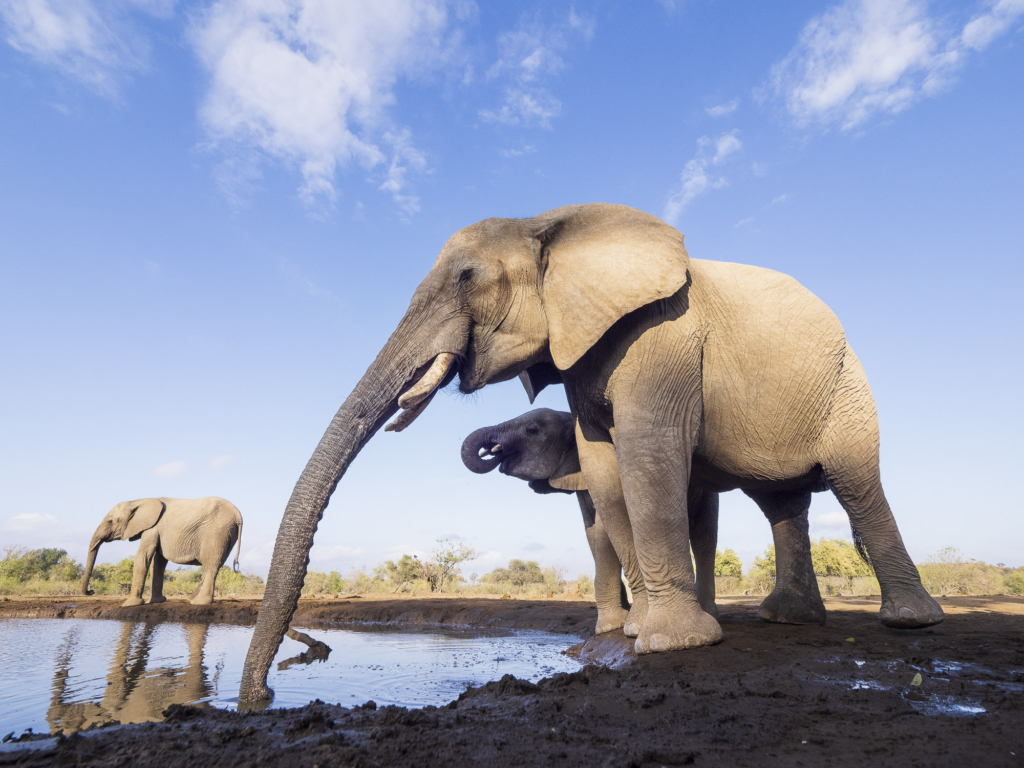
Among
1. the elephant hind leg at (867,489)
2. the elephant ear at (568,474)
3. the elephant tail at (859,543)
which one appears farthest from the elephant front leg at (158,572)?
the elephant hind leg at (867,489)

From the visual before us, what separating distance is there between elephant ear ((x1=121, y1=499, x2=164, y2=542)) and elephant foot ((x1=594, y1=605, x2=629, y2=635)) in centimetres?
1491

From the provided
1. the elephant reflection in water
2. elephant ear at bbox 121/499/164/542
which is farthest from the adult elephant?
elephant ear at bbox 121/499/164/542

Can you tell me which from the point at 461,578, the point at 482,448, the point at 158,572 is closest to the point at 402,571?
the point at 461,578

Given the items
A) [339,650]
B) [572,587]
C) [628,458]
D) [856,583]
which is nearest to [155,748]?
[628,458]

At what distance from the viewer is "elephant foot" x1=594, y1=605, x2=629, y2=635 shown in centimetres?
579

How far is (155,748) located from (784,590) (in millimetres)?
5112

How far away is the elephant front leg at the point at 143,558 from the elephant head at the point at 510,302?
14.4m

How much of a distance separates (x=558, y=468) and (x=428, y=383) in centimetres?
296

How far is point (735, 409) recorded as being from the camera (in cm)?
470

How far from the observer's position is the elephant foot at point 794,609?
5.46 meters

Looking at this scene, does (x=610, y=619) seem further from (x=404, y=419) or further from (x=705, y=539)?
(x=404, y=419)

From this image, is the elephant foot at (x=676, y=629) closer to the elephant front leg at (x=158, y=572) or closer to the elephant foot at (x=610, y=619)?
the elephant foot at (x=610, y=619)

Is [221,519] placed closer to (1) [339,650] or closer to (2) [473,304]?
(1) [339,650]

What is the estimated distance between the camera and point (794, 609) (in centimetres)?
549
